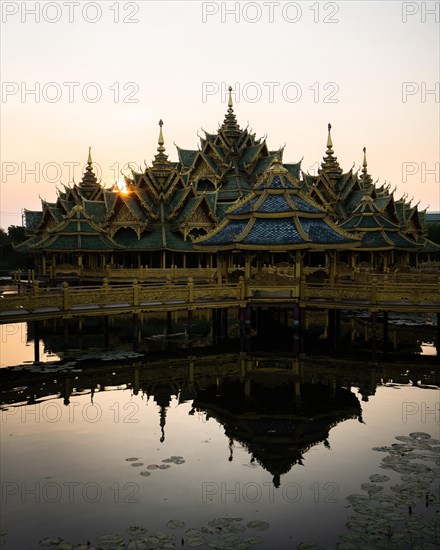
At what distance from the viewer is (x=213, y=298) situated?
28.3 metres

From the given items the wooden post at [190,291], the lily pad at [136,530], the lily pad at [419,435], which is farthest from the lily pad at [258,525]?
the wooden post at [190,291]

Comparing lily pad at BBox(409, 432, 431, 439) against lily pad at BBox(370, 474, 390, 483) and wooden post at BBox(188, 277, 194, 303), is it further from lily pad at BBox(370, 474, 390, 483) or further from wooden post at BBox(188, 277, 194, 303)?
wooden post at BBox(188, 277, 194, 303)

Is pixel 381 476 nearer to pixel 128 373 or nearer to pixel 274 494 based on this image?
pixel 274 494

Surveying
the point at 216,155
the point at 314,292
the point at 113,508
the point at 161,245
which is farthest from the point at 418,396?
the point at 216,155

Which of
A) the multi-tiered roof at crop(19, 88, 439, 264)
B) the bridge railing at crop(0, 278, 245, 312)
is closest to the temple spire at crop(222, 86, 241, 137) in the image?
the multi-tiered roof at crop(19, 88, 439, 264)

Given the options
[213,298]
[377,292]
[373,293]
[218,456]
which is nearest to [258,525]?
[218,456]

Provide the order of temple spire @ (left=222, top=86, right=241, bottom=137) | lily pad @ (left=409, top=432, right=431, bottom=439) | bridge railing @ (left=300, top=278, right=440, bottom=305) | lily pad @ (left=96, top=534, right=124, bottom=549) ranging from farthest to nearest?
1. temple spire @ (left=222, top=86, right=241, bottom=137)
2. bridge railing @ (left=300, top=278, right=440, bottom=305)
3. lily pad @ (left=409, top=432, right=431, bottom=439)
4. lily pad @ (left=96, top=534, right=124, bottom=549)

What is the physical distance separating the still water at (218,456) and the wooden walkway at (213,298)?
245cm

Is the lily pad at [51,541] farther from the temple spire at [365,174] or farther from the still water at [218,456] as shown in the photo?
the temple spire at [365,174]

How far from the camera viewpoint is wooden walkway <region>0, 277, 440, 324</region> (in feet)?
79.4

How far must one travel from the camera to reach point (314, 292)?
27609mm

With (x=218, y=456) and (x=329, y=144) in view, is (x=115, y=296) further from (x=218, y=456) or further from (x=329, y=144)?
(x=329, y=144)

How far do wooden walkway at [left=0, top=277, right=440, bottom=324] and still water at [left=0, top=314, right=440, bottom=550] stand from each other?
2.45m

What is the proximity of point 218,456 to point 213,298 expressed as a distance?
1444cm
